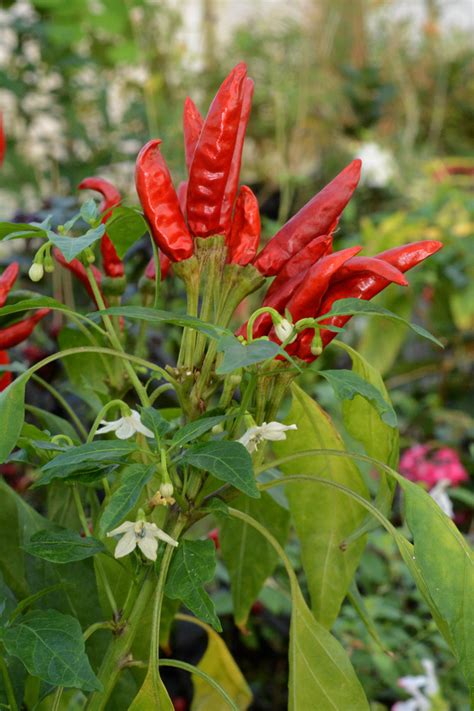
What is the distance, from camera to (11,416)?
0.50m

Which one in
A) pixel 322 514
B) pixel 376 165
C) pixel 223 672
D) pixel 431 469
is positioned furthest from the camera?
pixel 376 165

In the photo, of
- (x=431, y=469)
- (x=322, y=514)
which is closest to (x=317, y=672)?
(x=322, y=514)

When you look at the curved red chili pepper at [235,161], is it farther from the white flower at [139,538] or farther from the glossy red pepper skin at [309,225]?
the white flower at [139,538]

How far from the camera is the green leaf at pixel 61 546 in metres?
0.53

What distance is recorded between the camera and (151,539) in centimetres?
52

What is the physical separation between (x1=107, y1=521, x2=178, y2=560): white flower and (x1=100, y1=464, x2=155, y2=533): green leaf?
1.4 inches

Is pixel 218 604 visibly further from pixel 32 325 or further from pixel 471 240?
pixel 471 240

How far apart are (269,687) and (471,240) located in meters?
1.46

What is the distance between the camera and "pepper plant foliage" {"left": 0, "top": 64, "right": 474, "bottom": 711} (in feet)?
1.66

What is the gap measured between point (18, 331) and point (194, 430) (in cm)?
24

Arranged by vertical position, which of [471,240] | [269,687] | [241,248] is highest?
[241,248]

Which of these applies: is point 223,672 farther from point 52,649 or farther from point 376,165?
point 376,165

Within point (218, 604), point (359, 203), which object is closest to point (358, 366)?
point (218, 604)

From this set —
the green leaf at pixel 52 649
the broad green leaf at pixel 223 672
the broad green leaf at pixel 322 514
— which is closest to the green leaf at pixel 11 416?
the green leaf at pixel 52 649
